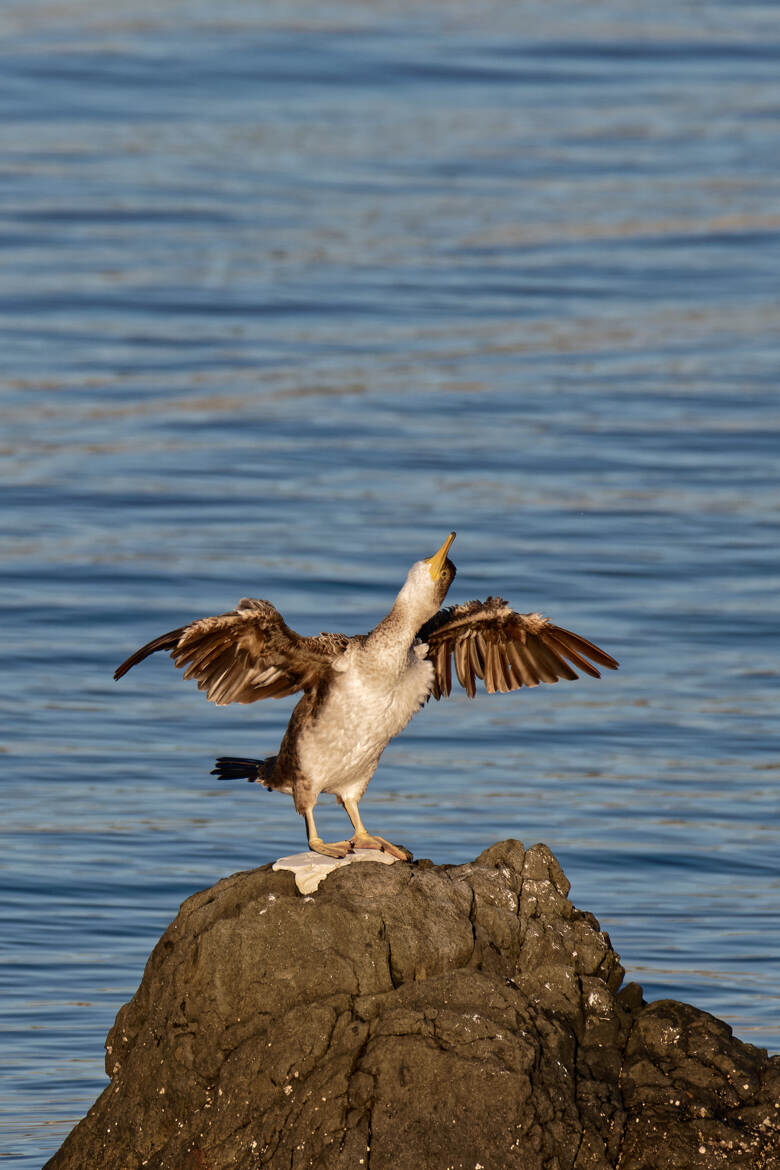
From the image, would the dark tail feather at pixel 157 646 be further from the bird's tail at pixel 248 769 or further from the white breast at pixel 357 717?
the bird's tail at pixel 248 769

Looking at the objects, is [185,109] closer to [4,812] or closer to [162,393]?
[162,393]

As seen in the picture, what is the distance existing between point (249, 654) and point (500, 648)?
1.20 m

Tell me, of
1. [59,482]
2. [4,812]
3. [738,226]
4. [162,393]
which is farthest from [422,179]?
[4,812]

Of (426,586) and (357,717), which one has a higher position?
(426,586)

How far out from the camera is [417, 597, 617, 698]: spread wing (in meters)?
9.34

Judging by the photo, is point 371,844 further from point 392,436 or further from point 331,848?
point 392,436

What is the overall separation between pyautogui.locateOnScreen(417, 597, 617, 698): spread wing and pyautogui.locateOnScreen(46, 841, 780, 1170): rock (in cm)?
135

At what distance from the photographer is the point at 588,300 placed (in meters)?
26.6

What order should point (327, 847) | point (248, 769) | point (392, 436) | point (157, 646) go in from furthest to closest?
point (392, 436) < point (248, 769) < point (327, 847) < point (157, 646)

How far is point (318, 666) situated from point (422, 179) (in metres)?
23.1

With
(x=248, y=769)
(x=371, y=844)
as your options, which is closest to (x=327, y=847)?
(x=371, y=844)

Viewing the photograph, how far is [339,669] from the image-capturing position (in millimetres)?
8922

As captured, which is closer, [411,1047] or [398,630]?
[411,1047]


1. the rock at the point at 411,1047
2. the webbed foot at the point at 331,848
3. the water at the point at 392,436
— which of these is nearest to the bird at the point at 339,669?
the webbed foot at the point at 331,848
